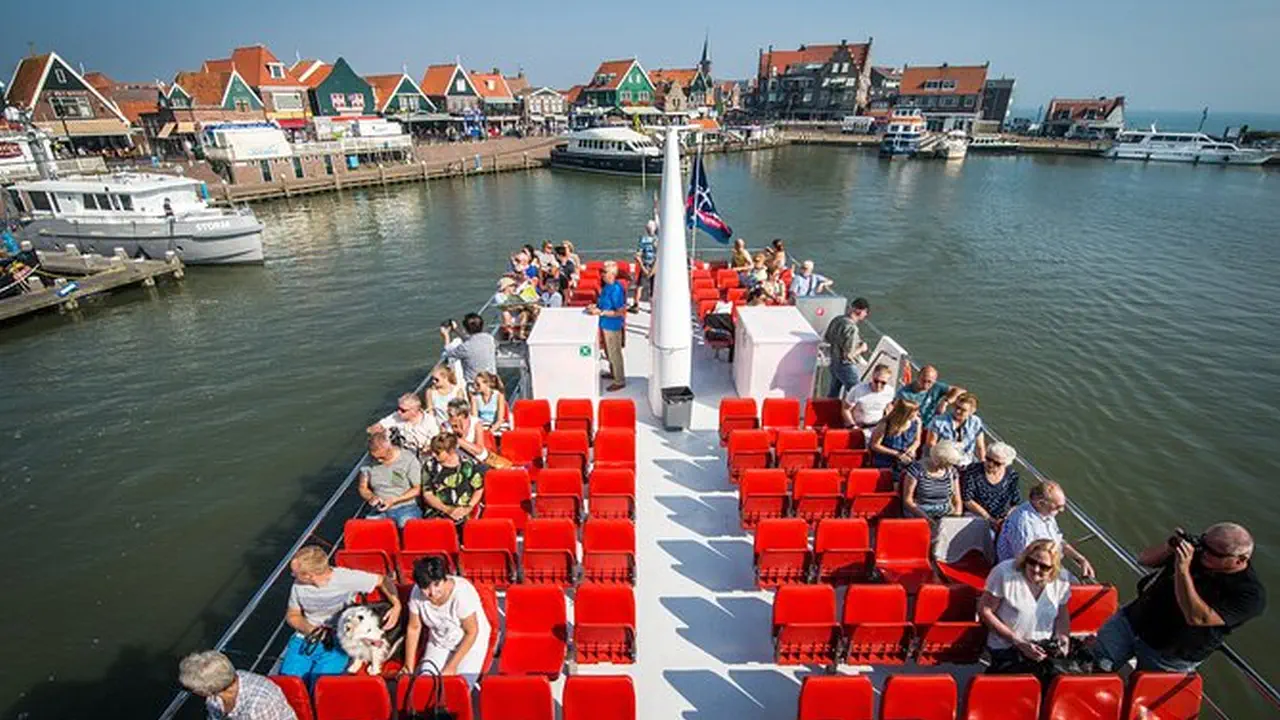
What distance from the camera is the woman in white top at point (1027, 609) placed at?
4387 mm

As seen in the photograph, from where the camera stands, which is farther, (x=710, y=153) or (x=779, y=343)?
(x=710, y=153)

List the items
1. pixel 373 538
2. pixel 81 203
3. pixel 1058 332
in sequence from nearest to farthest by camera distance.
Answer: pixel 373 538 → pixel 1058 332 → pixel 81 203

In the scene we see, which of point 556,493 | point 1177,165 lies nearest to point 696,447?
point 556,493

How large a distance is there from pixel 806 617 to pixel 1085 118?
106 meters

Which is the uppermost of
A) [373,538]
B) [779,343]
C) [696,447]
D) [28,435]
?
[779,343]

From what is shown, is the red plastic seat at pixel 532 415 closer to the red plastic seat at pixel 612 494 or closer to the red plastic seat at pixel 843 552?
the red plastic seat at pixel 612 494

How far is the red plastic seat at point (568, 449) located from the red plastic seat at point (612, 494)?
0.73 m

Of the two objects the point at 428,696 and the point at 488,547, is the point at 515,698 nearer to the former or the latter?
the point at 428,696

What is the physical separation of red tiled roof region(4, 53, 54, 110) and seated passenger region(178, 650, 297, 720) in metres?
63.1

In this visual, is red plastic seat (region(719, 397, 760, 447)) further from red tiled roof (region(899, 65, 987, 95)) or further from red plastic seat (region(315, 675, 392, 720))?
red tiled roof (region(899, 65, 987, 95))

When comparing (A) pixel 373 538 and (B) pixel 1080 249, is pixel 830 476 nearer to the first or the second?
(A) pixel 373 538

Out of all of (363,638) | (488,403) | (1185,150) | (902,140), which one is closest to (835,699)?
(363,638)

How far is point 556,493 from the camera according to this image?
21.2 feet

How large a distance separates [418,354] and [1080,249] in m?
31.7
